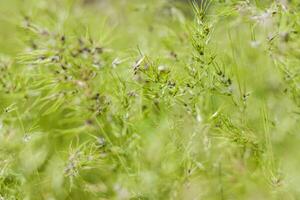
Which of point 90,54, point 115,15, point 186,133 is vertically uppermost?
point 90,54

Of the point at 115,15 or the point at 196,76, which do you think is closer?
the point at 196,76

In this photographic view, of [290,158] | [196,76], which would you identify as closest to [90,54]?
[196,76]

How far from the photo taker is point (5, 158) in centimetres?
160

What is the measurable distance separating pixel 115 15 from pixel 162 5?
72cm


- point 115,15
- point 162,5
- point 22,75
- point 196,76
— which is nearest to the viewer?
point 196,76

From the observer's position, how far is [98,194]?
1.70 m

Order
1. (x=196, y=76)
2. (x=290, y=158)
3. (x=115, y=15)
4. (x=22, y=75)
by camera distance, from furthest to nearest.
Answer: (x=115, y=15)
(x=22, y=75)
(x=290, y=158)
(x=196, y=76)

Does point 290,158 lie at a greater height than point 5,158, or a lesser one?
lesser

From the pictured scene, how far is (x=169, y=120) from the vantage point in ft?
5.18

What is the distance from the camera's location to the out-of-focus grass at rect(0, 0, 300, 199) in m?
1.50

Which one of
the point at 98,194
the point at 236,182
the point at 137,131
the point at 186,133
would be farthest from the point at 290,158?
the point at 98,194

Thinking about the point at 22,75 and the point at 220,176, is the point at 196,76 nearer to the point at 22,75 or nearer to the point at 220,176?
→ the point at 220,176

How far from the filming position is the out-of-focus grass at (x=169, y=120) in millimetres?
1503

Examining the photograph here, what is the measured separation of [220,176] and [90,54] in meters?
0.54
